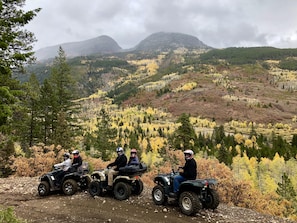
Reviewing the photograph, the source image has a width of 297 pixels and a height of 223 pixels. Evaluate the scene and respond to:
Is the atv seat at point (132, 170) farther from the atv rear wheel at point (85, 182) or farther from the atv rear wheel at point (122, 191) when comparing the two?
the atv rear wheel at point (85, 182)

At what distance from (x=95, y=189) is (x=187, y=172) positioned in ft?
15.0

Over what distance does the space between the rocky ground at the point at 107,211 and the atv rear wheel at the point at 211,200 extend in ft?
0.90

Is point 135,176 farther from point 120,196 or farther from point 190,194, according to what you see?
point 190,194

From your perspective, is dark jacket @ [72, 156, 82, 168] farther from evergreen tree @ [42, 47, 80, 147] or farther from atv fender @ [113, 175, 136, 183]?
evergreen tree @ [42, 47, 80, 147]

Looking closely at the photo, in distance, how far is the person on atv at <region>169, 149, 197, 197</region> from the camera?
36.0 feet

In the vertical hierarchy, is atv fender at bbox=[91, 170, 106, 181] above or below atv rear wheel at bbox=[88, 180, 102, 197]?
above

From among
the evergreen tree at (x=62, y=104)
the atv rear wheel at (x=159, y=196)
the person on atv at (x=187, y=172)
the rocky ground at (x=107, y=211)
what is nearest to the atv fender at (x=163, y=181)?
the atv rear wheel at (x=159, y=196)

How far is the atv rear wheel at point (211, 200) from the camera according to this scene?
11.2m

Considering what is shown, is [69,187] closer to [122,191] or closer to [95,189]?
[95,189]

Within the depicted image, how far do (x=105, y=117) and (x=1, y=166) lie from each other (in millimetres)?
26222

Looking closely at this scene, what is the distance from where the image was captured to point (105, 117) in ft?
183

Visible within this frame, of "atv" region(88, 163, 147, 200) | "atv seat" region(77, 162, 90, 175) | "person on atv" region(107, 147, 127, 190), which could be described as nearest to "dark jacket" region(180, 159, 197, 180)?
"atv" region(88, 163, 147, 200)

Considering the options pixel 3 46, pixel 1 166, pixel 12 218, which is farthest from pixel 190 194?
pixel 1 166

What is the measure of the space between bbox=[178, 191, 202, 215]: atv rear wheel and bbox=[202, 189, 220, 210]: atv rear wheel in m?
0.89
